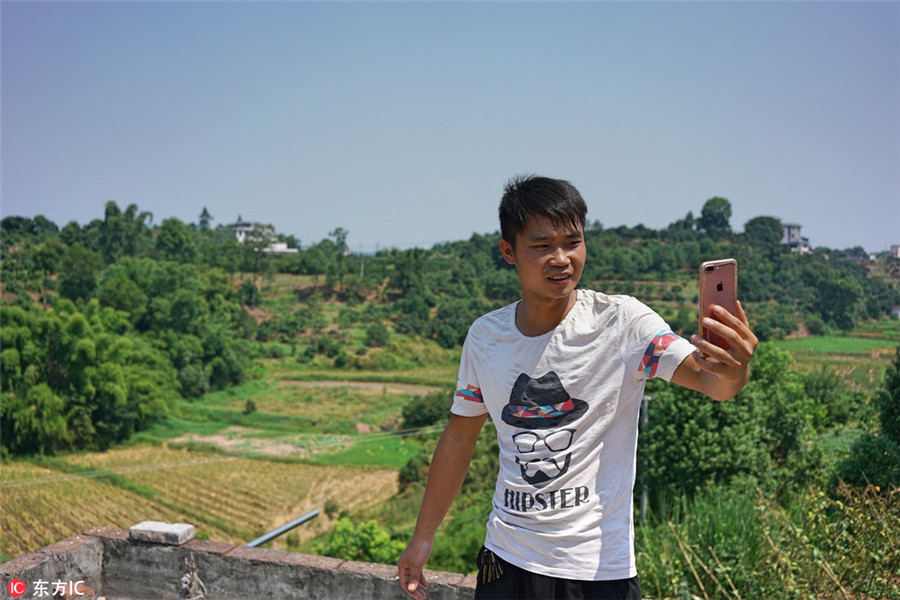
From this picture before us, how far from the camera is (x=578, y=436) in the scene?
1432 millimetres

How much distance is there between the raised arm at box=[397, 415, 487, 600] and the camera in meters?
1.67

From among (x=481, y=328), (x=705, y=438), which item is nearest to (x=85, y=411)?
(x=705, y=438)

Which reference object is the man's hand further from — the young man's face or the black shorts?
the young man's face

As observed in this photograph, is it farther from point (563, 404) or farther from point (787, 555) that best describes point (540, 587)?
point (787, 555)

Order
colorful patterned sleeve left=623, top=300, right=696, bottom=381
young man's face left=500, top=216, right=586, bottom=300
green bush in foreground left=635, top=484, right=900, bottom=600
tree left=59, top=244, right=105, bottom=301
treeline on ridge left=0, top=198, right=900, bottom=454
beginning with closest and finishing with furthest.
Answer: colorful patterned sleeve left=623, top=300, right=696, bottom=381 < young man's face left=500, top=216, right=586, bottom=300 < green bush in foreground left=635, top=484, right=900, bottom=600 < treeline on ridge left=0, top=198, right=900, bottom=454 < tree left=59, top=244, right=105, bottom=301

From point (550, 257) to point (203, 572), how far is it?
99.0 inches

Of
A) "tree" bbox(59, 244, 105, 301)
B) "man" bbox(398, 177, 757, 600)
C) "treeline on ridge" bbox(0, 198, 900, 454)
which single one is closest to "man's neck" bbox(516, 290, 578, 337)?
"man" bbox(398, 177, 757, 600)

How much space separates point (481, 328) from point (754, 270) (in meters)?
42.4

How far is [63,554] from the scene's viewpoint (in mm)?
3189

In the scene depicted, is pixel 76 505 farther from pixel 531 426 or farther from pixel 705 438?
pixel 531 426

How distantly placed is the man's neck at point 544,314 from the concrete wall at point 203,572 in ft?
5.06

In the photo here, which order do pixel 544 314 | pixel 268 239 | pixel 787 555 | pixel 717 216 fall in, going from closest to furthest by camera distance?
pixel 544 314 → pixel 787 555 → pixel 717 216 → pixel 268 239

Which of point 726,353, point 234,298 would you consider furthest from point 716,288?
point 234,298

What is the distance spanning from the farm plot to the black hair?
2424cm
